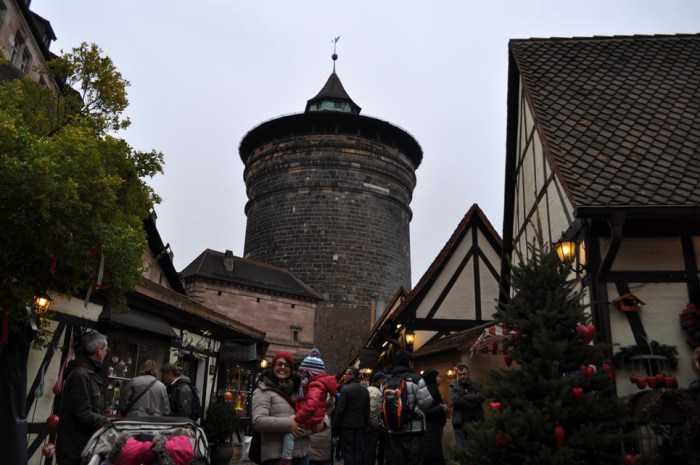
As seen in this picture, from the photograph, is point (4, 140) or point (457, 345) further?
point (457, 345)

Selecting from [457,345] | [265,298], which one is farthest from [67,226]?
[265,298]

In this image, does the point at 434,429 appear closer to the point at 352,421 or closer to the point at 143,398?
the point at 352,421

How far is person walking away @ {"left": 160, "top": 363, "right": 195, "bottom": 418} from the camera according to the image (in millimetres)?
7148

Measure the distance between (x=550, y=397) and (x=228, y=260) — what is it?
30471mm

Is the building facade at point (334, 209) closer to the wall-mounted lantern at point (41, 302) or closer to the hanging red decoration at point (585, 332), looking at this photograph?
the wall-mounted lantern at point (41, 302)

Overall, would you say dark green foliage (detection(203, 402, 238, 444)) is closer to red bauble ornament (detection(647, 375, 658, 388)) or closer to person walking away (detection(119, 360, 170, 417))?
person walking away (detection(119, 360, 170, 417))

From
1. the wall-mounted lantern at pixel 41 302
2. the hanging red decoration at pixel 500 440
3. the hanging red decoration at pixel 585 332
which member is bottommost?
the hanging red decoration at pixel 500 440

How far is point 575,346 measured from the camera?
5199mm

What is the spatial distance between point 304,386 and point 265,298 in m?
29.5

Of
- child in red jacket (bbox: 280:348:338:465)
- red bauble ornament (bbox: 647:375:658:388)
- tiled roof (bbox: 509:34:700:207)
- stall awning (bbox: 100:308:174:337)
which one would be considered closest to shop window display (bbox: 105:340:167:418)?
stall awning (bbox: 100:308:174:337)

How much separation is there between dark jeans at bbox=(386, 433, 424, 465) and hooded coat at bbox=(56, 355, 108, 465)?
3155 millimetres

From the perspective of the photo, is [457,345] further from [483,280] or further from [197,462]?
[197,462]

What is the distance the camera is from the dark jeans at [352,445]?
7.11 meters

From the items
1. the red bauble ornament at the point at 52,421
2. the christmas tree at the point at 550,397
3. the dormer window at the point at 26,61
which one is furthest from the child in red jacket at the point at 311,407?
the dormer window at the point at 26,61
